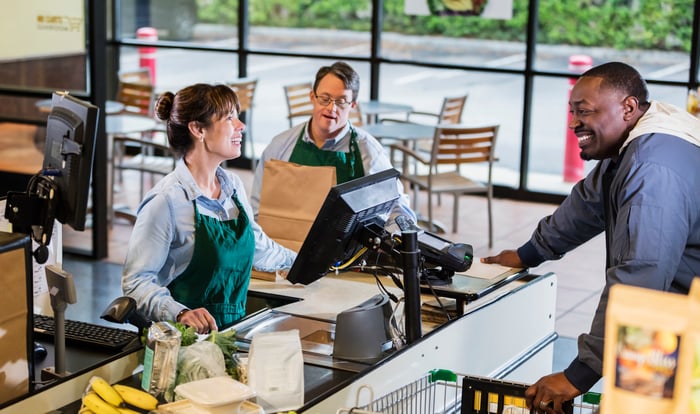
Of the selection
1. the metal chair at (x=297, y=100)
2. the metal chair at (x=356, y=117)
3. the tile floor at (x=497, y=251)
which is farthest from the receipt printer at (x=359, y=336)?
the metal chair at (x=297, y=100)

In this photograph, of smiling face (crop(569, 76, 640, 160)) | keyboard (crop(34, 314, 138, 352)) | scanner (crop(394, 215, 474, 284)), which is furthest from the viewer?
scanner (crop(394, 215, 474, 284))

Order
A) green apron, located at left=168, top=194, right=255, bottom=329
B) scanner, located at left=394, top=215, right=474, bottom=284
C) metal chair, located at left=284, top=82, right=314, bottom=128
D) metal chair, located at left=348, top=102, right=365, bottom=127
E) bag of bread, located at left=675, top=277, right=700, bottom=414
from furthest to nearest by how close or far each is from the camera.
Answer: metal chair, located at left=284, top=82, right=314, bottom=128 → metal chair, located at left=348, top=102, right=365, bottom=127 → green apron, located at left=168, top=194, right=255, bottom=329 → scanner, located at left=394, top=215, right=474, bottom=284 → bag of bread, located at left=675, top=277, right=700, bottom=414

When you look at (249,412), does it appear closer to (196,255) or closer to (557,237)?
(196,255)

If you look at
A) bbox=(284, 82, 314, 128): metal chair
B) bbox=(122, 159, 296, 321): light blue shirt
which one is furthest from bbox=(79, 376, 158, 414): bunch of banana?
bbox=(284, 82, 314, 128): metal chair

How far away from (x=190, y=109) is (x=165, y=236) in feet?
1.45

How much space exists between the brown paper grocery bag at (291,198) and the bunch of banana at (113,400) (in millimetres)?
1662

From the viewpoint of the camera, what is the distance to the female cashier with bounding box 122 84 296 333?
3.35 metres

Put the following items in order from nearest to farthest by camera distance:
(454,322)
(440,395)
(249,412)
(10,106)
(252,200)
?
1. (249,412)
2. (440,395)
3. (454,322)
4. (252,200)
5. (10,106)

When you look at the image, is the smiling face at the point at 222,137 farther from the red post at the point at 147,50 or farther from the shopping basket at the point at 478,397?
the red post at the point at 147,50

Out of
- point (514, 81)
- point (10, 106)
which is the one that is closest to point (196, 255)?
point (10, 106)

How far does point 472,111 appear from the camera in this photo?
9156 mm

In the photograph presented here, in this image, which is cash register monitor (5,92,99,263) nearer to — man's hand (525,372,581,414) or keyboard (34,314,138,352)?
keyboard (34,314,138,352)

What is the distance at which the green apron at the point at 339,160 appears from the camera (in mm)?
4609

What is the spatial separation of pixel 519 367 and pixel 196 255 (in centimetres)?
125
